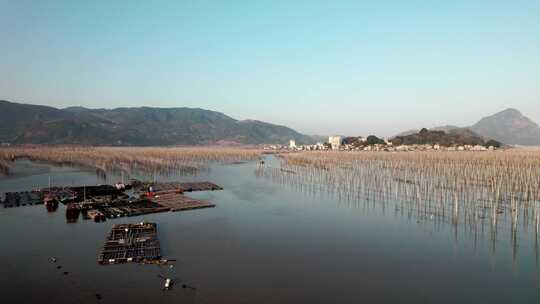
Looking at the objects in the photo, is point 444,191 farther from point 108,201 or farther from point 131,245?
point 108,201

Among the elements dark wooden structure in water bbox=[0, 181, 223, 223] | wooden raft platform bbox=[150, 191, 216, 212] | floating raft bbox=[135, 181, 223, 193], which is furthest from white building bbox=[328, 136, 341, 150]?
wooden raft platform bbox=[150, 191, 216, 212]

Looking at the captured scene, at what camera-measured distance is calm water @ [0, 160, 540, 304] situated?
8.34m

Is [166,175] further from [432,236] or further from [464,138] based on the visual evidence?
[464,138]

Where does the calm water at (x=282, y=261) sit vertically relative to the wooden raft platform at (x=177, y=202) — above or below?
below

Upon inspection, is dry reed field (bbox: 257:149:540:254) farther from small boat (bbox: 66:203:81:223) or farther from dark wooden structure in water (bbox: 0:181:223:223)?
small boat (bbox: 66:203:81:223)

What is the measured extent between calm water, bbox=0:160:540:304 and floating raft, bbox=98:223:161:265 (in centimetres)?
35

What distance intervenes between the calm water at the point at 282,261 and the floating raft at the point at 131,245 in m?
0.35

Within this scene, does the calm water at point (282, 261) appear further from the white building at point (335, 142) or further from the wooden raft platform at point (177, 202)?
the white building at point (335, 142)

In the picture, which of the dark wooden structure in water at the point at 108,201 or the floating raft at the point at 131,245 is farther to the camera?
the dark wooden structure in water at the point at 108,201

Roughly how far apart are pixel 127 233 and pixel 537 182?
2305cm

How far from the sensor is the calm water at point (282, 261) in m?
8.34

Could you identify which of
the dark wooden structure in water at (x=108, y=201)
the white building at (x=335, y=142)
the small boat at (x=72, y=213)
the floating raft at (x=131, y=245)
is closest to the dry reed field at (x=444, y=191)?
the dark wooden structure in water at (x=108, y=201)

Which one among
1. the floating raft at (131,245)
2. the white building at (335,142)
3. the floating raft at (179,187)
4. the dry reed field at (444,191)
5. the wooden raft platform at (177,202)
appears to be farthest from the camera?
the white building at (335,142)

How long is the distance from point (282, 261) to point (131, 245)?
4930 millimetres
